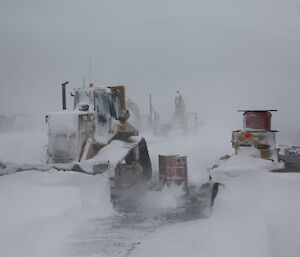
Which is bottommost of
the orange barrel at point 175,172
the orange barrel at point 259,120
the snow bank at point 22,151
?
the orange barrel at point 175,172

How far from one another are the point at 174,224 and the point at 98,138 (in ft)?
13.5

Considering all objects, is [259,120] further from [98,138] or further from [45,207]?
[98,138]

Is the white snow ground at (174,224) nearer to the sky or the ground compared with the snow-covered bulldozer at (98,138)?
nearer to the ground

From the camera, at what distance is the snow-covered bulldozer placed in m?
10.2

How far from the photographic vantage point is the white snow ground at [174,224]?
18.1ft

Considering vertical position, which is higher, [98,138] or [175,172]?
[98,138]

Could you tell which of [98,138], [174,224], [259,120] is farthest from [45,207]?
[259,120]

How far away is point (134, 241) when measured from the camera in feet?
21.9

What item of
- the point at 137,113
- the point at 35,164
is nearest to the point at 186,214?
the point at 35,164

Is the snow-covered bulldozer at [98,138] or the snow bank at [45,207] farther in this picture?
the snow-covered bulldozer at [98,138]

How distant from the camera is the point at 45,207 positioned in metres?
7.73

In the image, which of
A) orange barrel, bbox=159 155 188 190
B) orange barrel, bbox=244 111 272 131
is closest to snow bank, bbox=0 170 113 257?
orange barrel, bbox=159 155 188 190

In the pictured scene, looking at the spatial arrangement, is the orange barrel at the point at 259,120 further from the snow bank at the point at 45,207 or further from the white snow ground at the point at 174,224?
the snow bank at the point at 45,207

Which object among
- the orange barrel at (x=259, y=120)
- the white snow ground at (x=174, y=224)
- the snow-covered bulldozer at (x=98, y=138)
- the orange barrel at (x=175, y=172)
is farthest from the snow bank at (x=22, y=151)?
the orange barrel at (x=259, y=120)
